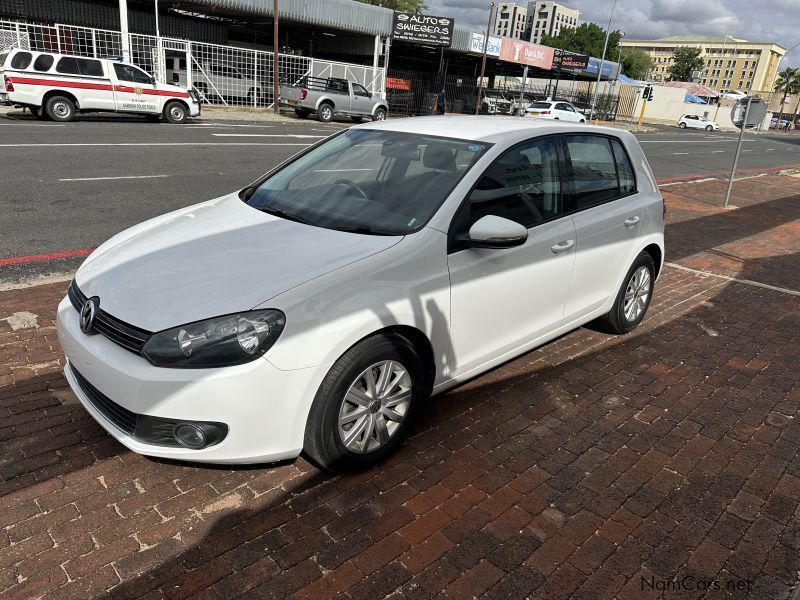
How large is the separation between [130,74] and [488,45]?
27.3 meters

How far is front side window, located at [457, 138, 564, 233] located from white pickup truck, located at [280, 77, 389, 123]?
71.5ft

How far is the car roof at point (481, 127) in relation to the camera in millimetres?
3699

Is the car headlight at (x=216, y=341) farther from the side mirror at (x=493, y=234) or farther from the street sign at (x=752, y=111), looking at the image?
the street sign at (x=752, y=111)

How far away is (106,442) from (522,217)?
103 inches

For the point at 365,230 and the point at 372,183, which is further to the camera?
the point at 372,183

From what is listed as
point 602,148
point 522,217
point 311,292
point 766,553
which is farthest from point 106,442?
point 602,148

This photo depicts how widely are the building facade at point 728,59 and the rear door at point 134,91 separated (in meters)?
156

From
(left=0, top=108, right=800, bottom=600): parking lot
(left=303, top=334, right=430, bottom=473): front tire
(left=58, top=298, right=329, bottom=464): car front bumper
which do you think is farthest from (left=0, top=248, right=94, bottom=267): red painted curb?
(left=303, top=334, right=430, bottom=473): front tire

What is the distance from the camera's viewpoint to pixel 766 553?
2.73m

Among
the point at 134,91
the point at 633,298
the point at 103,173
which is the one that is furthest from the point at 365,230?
the point at 134,91

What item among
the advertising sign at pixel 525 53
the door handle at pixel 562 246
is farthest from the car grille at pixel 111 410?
the advertising sign at pixel 525 53

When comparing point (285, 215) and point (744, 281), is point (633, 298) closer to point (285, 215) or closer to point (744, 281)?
point (744, 281)

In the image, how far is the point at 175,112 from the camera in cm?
1942

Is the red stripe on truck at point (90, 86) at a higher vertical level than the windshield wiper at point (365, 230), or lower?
lower
